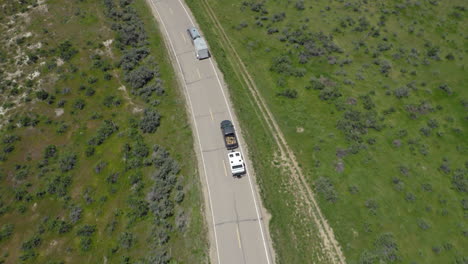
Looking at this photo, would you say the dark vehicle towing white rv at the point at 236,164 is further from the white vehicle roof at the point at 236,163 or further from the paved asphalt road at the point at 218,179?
the paved asphalt road at the point at 218,179

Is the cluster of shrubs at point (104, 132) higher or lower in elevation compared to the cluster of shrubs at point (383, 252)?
higher

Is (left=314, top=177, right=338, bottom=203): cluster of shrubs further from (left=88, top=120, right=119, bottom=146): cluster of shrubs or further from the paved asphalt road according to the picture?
(left=88, top=120, right=119, bottom=146): cluster of shrubs

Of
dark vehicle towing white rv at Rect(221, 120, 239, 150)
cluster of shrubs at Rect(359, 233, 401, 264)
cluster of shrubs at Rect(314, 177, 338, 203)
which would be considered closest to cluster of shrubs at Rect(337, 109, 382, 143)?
cluster of shrubs at Rect(314, 177, 338, 203)

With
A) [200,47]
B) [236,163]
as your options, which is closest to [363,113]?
[236,163]

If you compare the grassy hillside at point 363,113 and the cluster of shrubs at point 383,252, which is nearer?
the cluster of shrubs at point 383,252

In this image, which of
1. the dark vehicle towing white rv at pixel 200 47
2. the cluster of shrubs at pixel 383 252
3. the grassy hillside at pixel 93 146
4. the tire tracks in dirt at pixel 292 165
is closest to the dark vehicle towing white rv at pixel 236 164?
the grassy hillside at pixel 93 146
